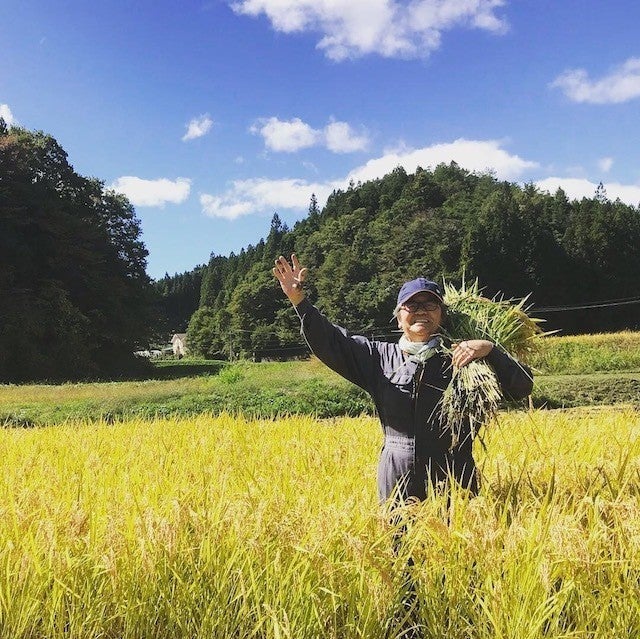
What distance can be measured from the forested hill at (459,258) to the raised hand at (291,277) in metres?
40.1

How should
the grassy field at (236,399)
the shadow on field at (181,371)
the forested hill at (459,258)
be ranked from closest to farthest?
the grassy field at (236,399), the shadow on field at (181,371), the forested hill at (459,258)

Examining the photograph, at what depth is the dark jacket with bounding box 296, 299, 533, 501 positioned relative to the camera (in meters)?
2.25

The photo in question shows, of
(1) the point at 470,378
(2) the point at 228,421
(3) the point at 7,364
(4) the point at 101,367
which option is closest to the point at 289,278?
(1) the point at 470,378

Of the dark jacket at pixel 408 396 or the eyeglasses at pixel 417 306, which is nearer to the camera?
the dark jacket at pixel 408 396

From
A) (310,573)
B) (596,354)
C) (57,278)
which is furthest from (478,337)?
(57,278)

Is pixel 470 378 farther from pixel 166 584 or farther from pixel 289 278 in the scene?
pixel 166 584

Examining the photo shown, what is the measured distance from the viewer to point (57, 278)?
31.2 meters

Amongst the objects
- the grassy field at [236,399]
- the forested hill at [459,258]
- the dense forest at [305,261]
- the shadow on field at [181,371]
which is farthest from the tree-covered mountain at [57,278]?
the forested hill at [459,258]

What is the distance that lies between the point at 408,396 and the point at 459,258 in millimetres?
53756

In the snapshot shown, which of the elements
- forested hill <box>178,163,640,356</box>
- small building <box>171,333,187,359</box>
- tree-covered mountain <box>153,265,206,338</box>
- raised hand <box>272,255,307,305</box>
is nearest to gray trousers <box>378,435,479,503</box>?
raised hand <box>272,255,307,305</box>

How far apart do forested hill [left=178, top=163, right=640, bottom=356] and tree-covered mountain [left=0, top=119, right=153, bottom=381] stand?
67.5ft

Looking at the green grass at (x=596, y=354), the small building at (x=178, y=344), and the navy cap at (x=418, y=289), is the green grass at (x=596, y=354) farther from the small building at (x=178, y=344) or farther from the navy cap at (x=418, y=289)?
the small building at (x=178, y=344)

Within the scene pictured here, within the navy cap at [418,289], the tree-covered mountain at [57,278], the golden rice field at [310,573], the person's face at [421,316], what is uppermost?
the tree-covered mountain at [57,278]

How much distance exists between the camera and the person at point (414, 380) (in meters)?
2.24
